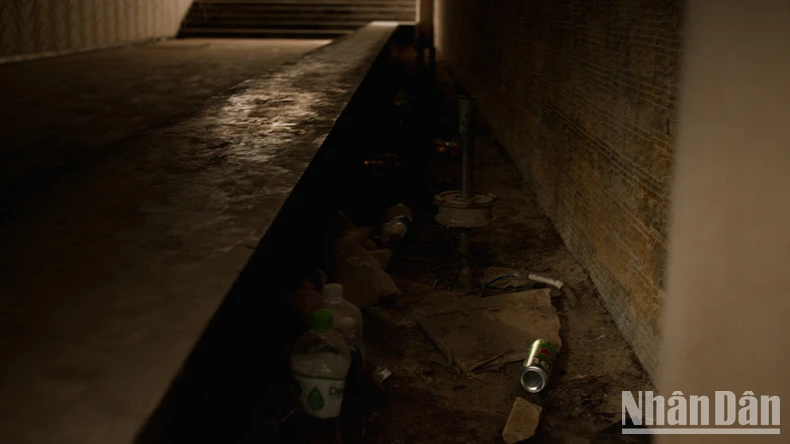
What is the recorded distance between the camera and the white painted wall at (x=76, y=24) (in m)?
10.3

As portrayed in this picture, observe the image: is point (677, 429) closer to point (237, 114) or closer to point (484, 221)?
point (484, 221)

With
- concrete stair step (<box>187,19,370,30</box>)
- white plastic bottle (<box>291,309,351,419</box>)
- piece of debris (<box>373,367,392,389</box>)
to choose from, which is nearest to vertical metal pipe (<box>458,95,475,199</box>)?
piece of debris (<box>373,367,392,389</box>)

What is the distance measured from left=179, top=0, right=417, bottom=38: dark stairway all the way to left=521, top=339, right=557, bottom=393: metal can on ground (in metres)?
13.3

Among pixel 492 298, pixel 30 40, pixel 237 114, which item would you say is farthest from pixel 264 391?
pixel 30 40

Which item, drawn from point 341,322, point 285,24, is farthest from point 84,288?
point 285,24

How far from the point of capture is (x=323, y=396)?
2.09 m

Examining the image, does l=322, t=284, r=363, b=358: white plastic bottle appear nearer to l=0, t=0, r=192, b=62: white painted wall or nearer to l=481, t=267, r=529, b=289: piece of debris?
l=481, t=267, r=529, b=289: piece of debris

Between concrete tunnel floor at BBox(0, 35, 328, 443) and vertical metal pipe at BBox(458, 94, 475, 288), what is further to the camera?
vertical metal pipe at BBox(458, 94, 475, 288)

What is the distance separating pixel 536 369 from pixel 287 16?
14.7m

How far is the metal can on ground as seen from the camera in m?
3.14

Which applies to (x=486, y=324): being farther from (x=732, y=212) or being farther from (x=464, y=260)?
(x=732, y=212)

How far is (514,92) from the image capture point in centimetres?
733

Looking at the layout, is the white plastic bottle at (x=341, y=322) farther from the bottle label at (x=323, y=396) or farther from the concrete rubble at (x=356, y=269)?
the concrete rubble at (x=356, y=269)

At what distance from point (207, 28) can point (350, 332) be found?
1522 cm
